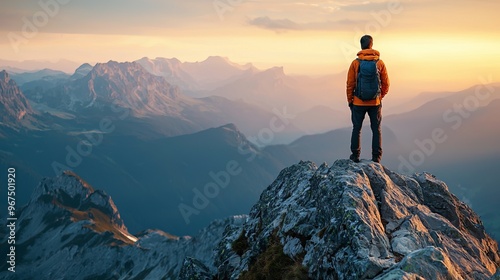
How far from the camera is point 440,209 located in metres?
24.9

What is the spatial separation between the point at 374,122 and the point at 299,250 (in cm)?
915

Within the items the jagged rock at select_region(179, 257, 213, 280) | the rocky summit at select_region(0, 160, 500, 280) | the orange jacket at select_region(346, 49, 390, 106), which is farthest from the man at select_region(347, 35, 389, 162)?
the jagged rock at select_region(179, 257, 213, 280)

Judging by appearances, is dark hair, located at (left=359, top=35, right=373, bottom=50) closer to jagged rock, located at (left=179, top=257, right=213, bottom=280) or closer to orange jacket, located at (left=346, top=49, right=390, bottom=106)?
orange jacket, located at (left=346, top=49, right=390, bottom=106)

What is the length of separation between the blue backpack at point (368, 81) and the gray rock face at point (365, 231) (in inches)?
156

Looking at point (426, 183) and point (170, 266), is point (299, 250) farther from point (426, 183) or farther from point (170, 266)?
point (170, 266)

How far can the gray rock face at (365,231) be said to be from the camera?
16.0 meters

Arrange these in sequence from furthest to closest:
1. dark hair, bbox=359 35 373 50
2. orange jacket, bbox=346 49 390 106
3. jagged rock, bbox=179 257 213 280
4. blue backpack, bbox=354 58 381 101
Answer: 1. jagged rock, bbox=179 257 213 280
2. dark hair, bbox=359 35 373 50
3. orange jacket, bbox=346 49 390 106
4. blue backpack, bbox=354 58 381 101

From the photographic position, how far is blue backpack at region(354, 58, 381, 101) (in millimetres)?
22172

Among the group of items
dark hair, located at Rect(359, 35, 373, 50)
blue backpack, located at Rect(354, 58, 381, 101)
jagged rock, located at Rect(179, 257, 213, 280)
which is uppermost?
dark hair, located at Rect(359, 35, 373, 50)

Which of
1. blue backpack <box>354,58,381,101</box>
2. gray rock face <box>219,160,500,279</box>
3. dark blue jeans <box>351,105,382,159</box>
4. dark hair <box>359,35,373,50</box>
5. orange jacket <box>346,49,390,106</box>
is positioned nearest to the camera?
gray rock face <box>219,160,500,279</box>

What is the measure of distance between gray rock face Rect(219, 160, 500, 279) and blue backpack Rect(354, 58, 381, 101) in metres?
3.97

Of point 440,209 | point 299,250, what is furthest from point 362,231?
point 440,209

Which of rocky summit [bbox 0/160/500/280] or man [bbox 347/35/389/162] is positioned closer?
rocky summit [bbox 0/160/500/280]

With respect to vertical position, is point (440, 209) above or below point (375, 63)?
below
